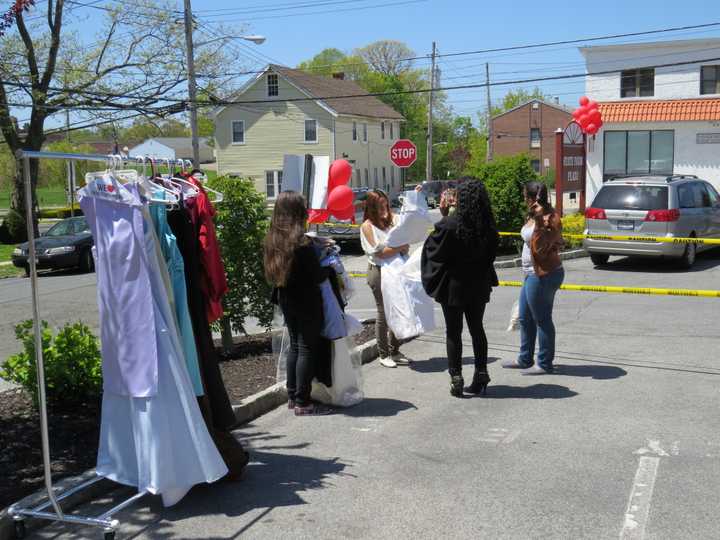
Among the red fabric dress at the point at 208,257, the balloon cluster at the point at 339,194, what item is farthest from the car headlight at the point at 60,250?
the red fabric dress at the point at 208,257

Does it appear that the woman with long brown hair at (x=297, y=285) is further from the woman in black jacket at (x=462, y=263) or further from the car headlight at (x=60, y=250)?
the car headlight at (x=60, y=250)

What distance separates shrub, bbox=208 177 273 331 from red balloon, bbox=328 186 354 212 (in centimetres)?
75

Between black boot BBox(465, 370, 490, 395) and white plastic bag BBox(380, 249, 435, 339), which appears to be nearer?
black boot BBox(465, 370, 490, 395)

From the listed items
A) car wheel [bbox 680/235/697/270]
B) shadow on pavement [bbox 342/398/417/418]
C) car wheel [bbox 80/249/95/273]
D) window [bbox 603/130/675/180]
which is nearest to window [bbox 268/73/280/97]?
window [bbox 603/130/675/180]

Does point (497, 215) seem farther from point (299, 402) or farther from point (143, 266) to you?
point (143, 266)

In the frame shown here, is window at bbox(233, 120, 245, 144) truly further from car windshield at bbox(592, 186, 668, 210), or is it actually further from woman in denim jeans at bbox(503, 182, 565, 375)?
woman in denim jeans at bbox(503, 182, 565, 375)

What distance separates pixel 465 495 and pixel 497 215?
13792mm

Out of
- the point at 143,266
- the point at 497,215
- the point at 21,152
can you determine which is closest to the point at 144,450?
the point at 143,266

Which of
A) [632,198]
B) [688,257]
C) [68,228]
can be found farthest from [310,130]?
[688,257]

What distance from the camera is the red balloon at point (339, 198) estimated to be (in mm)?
8641

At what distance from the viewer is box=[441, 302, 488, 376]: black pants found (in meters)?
7.00

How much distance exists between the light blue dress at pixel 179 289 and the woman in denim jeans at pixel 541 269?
3.71 metres

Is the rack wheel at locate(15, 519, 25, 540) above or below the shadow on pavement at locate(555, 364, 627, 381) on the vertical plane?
below

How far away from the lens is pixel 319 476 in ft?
17.7
